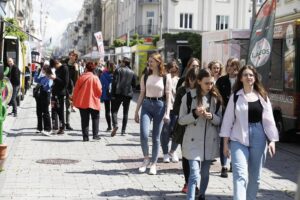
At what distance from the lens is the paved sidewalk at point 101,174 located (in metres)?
8.16

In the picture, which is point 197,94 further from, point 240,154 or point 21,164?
point 21,164

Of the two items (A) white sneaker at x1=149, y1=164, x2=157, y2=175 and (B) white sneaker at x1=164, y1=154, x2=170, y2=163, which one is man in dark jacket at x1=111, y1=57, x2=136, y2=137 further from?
(A) white sneaker at x1=149, y1=164, x2=157, y2=175

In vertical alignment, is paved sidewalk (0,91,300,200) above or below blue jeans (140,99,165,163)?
below

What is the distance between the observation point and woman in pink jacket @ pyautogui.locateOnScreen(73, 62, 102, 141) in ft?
44.0

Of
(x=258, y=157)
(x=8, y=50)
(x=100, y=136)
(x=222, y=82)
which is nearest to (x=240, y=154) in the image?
(x=258, y=157)

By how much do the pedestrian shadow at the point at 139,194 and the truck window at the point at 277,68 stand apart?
23.2 ft

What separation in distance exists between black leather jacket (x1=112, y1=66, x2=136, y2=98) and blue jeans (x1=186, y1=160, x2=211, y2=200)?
295 inches

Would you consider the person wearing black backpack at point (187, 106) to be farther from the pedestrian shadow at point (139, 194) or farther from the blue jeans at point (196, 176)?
the blue jeans at point (196, 176)

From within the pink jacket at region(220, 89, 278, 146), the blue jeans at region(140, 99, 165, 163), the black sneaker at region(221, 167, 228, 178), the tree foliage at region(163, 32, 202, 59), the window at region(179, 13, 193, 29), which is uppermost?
the window at region(179, 13, 193, 29)

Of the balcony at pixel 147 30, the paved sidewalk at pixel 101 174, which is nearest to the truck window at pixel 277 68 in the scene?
the paved sidewalk at pixel 101 174

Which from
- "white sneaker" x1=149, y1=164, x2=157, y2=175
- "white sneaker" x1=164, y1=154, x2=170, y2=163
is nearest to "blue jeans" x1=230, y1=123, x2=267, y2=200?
"white sneaker" x1=149, y1=164, x2=157, y2=175

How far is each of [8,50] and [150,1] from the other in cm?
4613

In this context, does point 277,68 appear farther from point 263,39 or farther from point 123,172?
point 123,172

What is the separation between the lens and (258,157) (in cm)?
669
